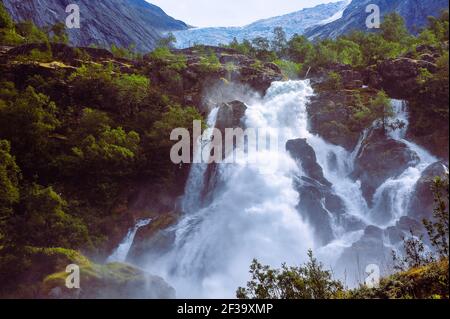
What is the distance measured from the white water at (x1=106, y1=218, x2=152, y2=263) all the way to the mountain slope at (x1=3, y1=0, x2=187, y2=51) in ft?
179

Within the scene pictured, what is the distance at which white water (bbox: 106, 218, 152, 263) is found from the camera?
20.1m

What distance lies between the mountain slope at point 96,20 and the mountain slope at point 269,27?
2864 cm

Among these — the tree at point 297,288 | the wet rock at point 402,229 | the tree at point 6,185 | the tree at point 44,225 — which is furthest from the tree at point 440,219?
the tree at point 6,185

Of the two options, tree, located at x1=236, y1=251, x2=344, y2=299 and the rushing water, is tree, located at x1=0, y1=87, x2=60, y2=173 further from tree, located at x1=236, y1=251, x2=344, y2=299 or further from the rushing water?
tree, located at x1=236, y1=251, x2=344, y2=299

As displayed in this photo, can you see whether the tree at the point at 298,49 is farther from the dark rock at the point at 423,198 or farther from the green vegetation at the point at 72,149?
the dark rock at the point at 423,198

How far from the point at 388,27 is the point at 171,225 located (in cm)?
3455

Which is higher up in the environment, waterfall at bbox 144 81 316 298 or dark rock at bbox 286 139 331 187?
dark rock at bbox 286 139 331 187

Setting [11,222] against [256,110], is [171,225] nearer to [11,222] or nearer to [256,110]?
[11,222]

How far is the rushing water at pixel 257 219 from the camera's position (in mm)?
18156

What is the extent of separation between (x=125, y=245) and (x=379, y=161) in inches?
538

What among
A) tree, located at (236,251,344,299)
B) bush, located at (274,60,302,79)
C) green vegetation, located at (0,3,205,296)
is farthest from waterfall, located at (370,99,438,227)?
bush, located at (274,60,302,79)

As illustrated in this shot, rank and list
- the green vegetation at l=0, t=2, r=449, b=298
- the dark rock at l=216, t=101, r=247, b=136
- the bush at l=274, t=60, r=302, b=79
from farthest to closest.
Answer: the bush at l=274, t=60, r=302, b=79, the dark rock at l=216, t=101, r=247, b=136, the green vegetation at l=0, t=2, r=449, b=298

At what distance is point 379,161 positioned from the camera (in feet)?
72.2

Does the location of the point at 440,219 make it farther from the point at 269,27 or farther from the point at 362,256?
the point at 269,27
